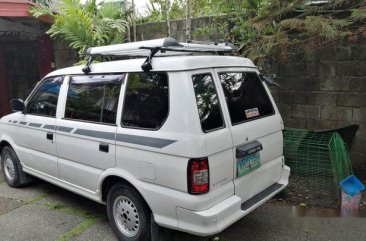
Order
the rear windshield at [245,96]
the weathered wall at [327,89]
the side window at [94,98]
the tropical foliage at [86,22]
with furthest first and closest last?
the tropical foliage at [86,22], the weathered wall at [327,89], the side window at [94,98], the rear windshield at [245,96]

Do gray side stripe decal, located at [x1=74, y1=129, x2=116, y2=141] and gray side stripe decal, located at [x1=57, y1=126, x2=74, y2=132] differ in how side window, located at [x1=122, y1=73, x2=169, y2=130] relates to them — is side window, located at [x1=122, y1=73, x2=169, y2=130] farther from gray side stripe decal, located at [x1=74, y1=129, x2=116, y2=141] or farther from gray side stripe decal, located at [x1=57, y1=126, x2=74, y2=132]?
gray side stripe decal, located at [x1=57, y1=126, x2=74, y2=132]

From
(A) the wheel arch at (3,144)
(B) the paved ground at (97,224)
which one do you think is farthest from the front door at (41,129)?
(B) the paved ground at (97,224)

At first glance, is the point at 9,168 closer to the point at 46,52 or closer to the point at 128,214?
the point at 128,214

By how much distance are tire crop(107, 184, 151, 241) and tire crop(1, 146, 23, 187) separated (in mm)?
2160

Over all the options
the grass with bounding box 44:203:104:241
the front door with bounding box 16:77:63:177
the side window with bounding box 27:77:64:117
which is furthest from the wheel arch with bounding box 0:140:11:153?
the grass with bounding box 44:203:104:241

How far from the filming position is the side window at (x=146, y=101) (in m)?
3.10

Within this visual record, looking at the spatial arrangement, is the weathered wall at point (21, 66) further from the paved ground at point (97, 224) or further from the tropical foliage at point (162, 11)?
the paved ground at point (97, 224)

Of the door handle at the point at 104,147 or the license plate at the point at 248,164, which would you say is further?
the door handle at the point at 104,147

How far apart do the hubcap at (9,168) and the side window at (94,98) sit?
5.80 ft

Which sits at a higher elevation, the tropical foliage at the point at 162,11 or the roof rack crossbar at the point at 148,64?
the tropical foliage at the point at 162,11

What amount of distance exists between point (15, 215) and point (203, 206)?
275 cm

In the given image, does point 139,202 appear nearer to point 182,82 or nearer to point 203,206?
point 203,206

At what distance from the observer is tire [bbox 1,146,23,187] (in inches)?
202

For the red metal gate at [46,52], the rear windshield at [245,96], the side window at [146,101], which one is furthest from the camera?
the red metal gate at [46,52]
